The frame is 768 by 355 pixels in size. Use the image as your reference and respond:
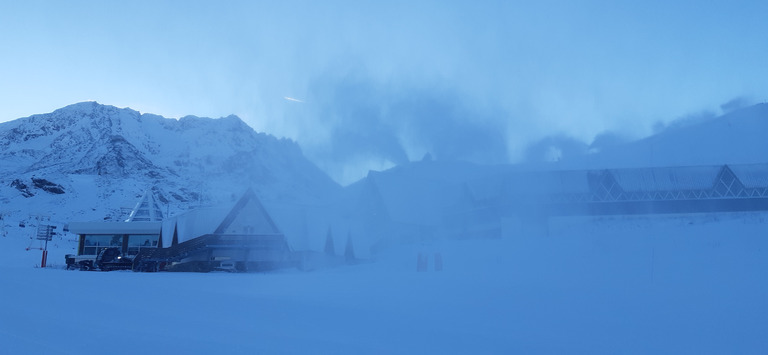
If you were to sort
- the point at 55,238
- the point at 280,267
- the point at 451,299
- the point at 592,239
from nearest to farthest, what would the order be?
the point at 451,299 < the point at 592,239 < the point at 280,267 < the point at 55,238

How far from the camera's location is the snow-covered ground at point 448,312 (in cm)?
803

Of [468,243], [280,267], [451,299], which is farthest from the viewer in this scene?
[280,267]

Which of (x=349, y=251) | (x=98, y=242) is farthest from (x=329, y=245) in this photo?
(x=98, y=242)

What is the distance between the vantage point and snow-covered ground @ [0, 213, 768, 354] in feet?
26.3

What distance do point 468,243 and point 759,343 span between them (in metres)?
21.7

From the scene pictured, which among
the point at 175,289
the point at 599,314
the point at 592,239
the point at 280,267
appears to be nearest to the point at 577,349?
the point at 599,314

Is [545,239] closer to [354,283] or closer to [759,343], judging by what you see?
[354,283]

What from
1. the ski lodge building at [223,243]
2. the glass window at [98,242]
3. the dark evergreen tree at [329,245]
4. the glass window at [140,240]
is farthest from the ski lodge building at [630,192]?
the glass window at [98,242]

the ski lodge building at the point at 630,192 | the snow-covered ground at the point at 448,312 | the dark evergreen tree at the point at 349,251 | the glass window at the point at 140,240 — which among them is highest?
the ski lodge building at the point at 630,192

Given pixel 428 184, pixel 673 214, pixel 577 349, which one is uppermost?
pixel 428 184

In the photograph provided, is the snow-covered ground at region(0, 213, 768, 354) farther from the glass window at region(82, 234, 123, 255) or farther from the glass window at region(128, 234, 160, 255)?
the glass window at region(82, 234, 123, 255)

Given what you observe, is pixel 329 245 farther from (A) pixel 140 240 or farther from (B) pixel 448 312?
(B) pixel 448 312

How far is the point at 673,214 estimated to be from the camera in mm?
35438

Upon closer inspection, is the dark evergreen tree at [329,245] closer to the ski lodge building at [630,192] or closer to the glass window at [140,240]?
the ski lodge building at [630,192]
